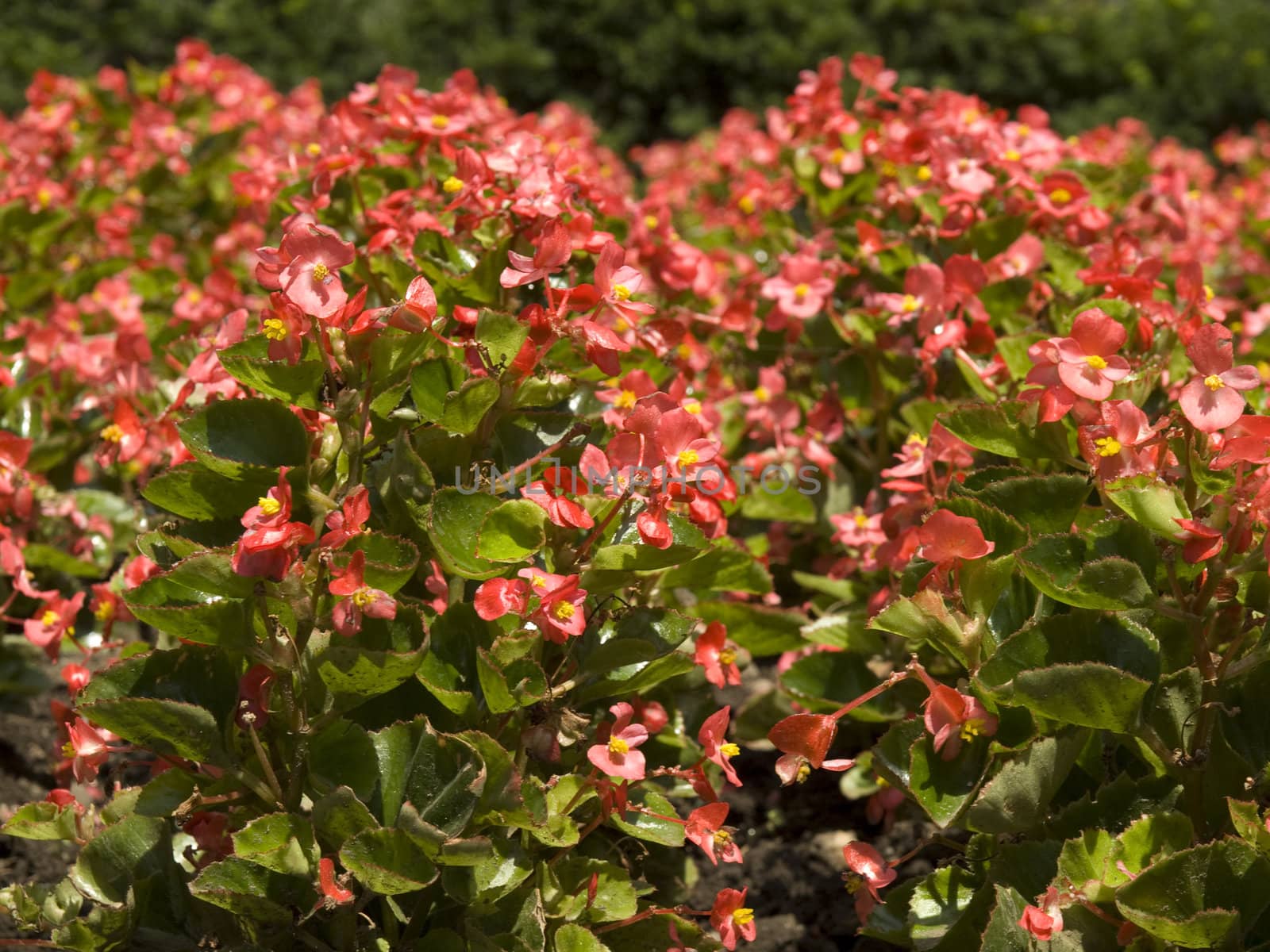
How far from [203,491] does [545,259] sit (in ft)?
1.50

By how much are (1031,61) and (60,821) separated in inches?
321

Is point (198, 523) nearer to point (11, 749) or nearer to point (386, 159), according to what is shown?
point (386, 159)

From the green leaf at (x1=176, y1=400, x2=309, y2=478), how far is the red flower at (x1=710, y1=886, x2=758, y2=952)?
0.67 m

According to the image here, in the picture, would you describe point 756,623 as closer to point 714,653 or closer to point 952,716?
point 714,653

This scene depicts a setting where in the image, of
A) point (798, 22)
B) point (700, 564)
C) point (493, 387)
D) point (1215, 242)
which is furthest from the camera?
point (798, 22)

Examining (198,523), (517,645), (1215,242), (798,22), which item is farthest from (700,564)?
(798,22)

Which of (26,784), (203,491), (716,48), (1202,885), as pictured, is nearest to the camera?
(1202,885)

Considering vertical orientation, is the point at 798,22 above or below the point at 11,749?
above

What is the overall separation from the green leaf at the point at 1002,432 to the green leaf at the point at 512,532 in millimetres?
535

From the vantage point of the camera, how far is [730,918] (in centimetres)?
137

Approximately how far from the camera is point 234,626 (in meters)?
1.23

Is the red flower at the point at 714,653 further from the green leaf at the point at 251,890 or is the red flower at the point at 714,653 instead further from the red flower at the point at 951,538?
the green leaf at the point at 251,890

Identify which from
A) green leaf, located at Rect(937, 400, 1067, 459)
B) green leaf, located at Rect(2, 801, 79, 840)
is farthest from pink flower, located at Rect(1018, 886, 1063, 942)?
green leaf, located at Rect(2, 801, 79, 840)

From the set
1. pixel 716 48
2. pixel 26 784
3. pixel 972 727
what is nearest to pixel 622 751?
pixel 972 727
